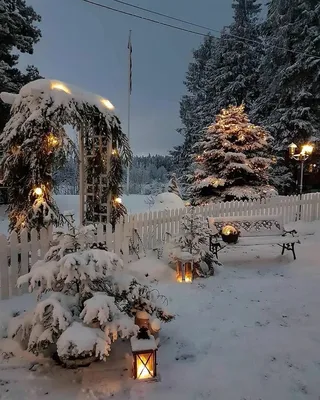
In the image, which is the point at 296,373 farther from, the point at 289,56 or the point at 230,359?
the point at 289,56

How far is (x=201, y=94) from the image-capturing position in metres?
20.8

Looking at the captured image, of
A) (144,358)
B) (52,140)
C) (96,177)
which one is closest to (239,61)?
(96,177)

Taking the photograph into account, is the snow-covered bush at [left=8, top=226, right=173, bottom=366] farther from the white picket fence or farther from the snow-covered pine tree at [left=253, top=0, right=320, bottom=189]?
the snow-covered pine tree at [left=253, top=0, right=320, bottom=189]

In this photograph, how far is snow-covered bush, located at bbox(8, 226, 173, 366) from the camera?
2494 mm

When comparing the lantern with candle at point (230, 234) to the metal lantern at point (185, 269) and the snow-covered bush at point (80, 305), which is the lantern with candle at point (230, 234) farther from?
the snow-covered bush at point (80, 305)

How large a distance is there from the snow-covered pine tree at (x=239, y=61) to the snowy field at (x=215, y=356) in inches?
572

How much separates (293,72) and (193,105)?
26.2ft

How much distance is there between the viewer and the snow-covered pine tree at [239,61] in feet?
56.6

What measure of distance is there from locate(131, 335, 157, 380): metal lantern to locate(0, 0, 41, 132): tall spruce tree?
10.5 m

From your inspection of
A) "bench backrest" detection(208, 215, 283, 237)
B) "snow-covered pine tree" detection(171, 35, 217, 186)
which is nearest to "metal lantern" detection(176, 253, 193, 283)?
"bench backrest" detection(208, 215, 283, 237)

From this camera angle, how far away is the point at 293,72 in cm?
1423

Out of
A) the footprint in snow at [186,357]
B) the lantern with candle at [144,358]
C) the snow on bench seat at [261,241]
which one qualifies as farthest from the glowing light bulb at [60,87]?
the footprint in snow at [186,357]

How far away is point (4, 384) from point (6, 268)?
6.30 ft

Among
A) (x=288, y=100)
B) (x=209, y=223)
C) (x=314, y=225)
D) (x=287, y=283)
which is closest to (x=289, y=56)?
(x=288, y=100)
